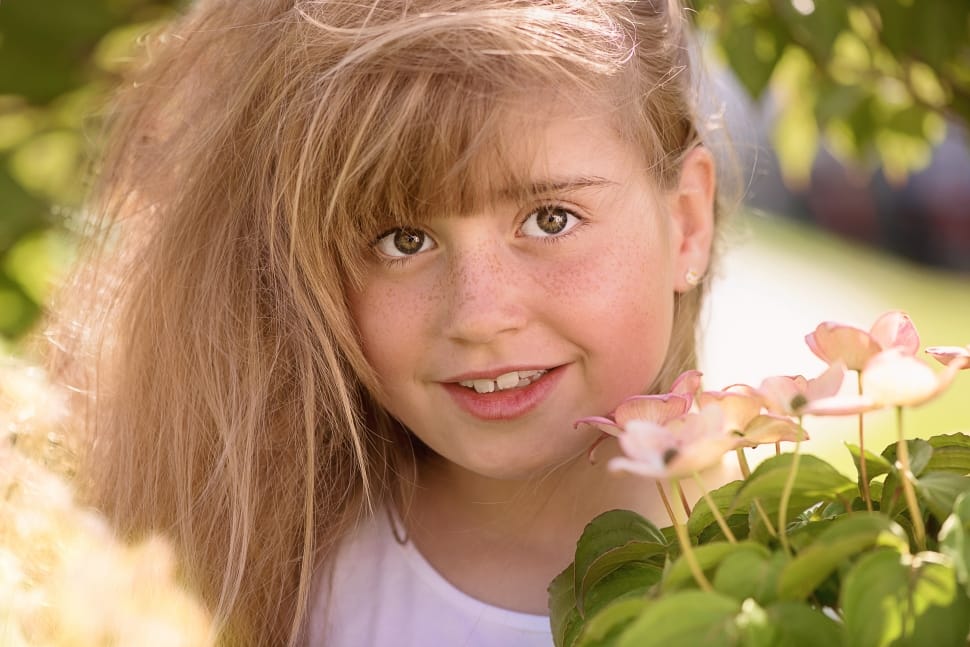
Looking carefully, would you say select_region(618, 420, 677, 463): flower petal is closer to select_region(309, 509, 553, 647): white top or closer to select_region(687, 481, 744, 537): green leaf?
select_region(687, 481, 744, 537): green leaf

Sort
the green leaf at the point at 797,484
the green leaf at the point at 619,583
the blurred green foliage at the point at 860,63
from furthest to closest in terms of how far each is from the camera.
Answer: the blurred green foliage at the point at 860,63 < the green leaf at the point at 619,583 < the green leaf at the point at 797,484

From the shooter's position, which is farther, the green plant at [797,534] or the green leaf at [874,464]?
the green leaf at [874,464]

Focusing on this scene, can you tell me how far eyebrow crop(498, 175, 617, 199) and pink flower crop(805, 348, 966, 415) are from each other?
19.9 inches

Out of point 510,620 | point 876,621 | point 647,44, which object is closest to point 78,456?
point 510,620

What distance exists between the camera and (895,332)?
2.33 ft

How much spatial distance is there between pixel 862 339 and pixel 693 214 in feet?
2.01

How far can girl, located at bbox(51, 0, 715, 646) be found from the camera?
3.48 feet

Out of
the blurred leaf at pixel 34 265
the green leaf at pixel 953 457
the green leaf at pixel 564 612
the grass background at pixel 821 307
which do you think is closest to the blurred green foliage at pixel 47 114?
the blurred leaf at pixel 34 265

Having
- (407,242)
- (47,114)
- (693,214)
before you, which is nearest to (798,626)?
(407,242)

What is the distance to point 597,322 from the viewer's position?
1.09 meters

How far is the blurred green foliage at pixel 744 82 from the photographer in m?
1.49

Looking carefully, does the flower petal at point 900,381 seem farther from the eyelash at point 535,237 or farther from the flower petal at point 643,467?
the eyelash at point 535,237

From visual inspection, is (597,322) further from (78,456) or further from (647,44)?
(78,456)

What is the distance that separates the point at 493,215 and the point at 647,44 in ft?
0.98
